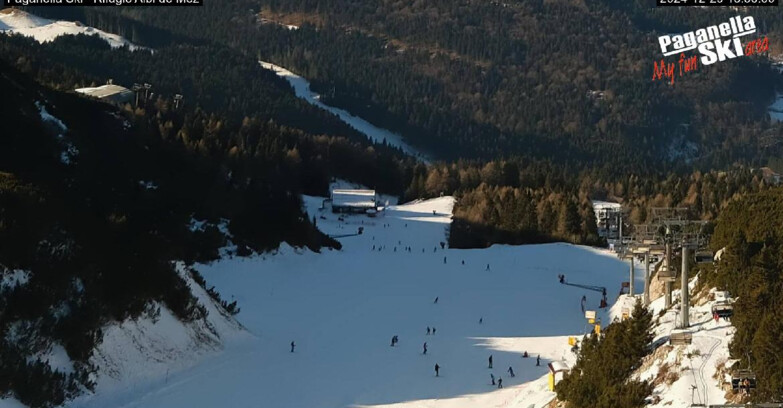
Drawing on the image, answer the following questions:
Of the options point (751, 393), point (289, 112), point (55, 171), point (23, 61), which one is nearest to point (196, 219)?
point (55, 171)

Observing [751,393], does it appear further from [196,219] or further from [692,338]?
[196,219]

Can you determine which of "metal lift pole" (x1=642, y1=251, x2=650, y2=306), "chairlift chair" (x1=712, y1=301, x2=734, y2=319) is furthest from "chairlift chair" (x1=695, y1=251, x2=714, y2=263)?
"metal lift pole" (x1=642, y1=251, x2=650, y2=306)

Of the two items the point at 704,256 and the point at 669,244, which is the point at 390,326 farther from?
the point at 704,256

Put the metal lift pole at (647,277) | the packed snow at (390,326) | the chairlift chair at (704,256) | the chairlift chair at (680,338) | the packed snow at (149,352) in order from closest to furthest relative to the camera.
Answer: the chairlift chair at (680,338)
the chairlift chair at (704,256)
the packed snow at (149,352)
the packed snow at (390,326)
the metal lift pole at (647,277)

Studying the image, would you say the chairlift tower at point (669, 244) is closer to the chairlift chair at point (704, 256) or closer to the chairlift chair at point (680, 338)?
the chairlift chair at point (704, 256)

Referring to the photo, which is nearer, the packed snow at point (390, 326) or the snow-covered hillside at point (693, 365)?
the snow-covered hillside at point (693, 365)

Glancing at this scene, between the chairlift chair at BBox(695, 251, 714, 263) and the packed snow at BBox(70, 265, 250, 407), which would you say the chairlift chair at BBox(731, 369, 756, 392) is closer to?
the chairlift chair at BBox(695, 251, 714, 263)

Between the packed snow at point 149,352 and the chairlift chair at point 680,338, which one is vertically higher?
the chairlift chair at point 680,338

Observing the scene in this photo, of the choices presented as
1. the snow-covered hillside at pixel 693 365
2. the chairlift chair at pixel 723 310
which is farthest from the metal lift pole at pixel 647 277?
the chairlift chair at pixel 723 310

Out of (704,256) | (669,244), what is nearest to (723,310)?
(704,256)
